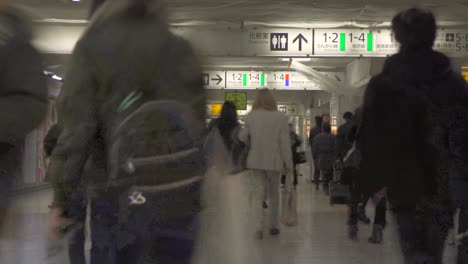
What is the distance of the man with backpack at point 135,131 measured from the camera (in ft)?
7.66

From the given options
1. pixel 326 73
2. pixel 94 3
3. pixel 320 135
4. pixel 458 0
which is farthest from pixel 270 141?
pixel 326 73

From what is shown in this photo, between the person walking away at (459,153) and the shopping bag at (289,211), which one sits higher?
the person walking away at (459,153)

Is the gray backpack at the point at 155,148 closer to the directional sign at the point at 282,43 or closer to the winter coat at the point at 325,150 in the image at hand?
the directional sign at the point at 282,43

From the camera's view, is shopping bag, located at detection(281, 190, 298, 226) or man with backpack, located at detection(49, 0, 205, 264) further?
shopping bag, located at detection(281, 190, 298, 226)

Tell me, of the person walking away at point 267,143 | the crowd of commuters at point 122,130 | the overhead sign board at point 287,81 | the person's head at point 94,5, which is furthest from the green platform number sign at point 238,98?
the person's head at point 94,5

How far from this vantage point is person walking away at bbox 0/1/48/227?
7.17 feet

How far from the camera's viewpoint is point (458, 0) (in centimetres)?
1188

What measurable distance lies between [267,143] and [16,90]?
6603 mm

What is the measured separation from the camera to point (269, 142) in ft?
28.6

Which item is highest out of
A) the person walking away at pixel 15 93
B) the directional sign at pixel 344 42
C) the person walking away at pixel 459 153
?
the directional sign at pixel 344 42

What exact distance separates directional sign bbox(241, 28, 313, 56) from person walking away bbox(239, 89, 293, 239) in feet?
16.6

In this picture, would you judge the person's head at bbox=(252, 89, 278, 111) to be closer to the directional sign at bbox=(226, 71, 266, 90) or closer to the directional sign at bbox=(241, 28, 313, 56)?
the directional sign at bbox=(241, 28, 313, 56)

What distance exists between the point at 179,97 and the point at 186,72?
0.38 feet

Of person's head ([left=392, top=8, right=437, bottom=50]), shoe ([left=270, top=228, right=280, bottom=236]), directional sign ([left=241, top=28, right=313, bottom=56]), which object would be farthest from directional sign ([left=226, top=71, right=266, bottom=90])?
person's head ([left=392, top=8, right=437, bottom=50])
